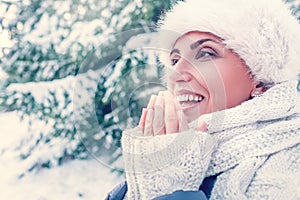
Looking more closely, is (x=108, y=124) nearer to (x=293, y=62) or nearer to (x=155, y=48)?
(x=155, y=48)

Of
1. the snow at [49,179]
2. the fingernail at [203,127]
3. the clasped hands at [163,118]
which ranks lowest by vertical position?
the snow at [49,179]

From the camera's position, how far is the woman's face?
77 cm

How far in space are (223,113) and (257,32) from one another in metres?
0.13

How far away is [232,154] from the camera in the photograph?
73 cm

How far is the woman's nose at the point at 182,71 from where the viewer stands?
787mm

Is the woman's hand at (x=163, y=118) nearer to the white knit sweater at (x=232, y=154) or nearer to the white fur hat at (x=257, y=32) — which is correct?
the white knit sweater at (x=232, y=154)

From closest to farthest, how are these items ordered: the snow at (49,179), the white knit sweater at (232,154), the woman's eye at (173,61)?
1. the white knit sweater at (232,154)
2. the woman's eye at (173,61)
3. the snow at (49,179)

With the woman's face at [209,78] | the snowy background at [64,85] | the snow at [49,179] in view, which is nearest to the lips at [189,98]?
the woman's face at [209,78]

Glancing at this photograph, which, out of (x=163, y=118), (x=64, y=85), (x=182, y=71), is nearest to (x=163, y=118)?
(x=163, y=118)

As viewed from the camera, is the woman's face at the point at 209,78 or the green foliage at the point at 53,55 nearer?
the woman's face at the point at 209,78

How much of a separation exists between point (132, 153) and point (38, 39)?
1.24ft

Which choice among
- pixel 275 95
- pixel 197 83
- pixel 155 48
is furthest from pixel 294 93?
pixel 155 48

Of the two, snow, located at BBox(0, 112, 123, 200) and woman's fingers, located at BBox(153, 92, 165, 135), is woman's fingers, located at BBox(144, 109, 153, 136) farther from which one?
snow, located at BBox(0, 112, 123, 200)

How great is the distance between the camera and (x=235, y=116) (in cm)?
75
